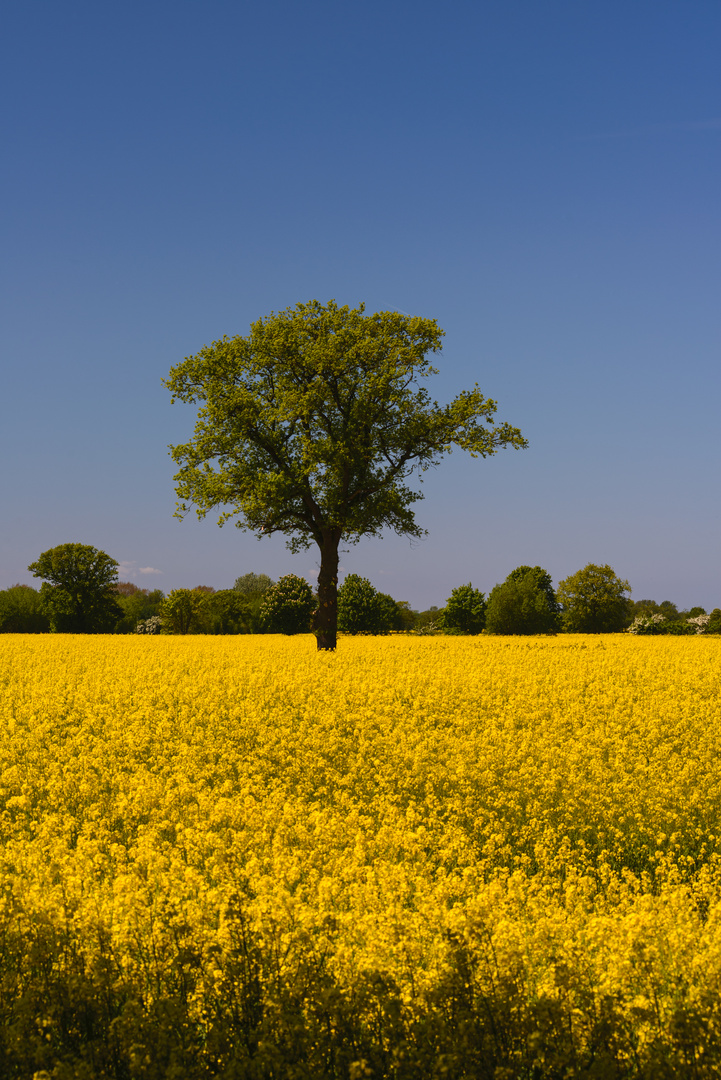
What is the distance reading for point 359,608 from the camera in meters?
55.7

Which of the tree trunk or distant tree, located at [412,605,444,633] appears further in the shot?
distant tree, located at [412,605,444,633]

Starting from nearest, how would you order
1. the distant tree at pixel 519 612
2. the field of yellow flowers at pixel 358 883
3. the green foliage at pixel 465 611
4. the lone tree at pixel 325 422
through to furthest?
the field of yellow flowers at pixel 358 883 → the lone tree at pixel 325 422 → the distant tree at pixel 519 612 → the green foliage at pixel 465 611

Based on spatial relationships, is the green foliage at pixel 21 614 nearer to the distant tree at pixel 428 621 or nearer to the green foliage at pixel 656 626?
the distant tree at pixel 428 621

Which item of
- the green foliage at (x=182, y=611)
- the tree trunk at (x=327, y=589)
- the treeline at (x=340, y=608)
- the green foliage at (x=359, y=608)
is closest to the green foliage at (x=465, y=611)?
the treeline at (x=340, y=608)

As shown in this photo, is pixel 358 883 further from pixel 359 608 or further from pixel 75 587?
→ pixel 75 587

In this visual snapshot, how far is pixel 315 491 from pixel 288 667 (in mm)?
10139

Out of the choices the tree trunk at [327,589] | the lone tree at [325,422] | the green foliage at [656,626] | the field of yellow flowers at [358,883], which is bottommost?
the field of yellow flowers at [358,883]

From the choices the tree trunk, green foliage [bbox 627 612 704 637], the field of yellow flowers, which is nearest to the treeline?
green foliage [bbox 627 612 704 637]

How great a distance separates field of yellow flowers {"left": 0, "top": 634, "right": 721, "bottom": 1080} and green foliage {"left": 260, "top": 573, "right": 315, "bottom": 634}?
43400mm

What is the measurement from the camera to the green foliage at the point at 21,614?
230ft

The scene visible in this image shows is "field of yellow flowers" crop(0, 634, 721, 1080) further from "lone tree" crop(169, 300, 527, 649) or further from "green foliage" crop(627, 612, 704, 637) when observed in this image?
"green foliage" crop(627, 612, 704, 637)

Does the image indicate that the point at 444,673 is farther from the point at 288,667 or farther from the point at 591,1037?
the point at 591,1037

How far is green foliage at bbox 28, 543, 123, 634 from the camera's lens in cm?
6638

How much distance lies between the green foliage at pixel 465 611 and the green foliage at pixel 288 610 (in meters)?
12.1
